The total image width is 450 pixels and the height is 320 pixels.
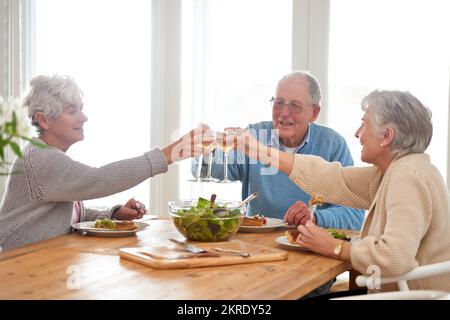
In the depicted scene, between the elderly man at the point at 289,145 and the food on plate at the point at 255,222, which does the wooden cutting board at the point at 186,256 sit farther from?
the elderly man at the point at 289,145

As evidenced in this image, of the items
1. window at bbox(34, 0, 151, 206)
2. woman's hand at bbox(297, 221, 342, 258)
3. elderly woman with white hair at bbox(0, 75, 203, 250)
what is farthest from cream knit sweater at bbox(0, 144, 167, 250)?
window at bbox(34, 0, 151, 206)

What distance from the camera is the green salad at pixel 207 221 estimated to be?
2.20m

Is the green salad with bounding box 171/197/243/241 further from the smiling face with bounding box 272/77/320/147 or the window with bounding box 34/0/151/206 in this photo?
the window with bounding box 34/0/151/206

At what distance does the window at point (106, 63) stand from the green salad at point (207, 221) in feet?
8.22

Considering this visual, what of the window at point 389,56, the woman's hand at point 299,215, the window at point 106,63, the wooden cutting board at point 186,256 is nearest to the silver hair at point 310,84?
the woman's hand at point 299,215

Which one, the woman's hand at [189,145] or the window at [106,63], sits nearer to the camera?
the woman's hand at [189,145]

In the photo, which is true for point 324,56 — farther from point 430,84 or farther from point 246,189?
point 246,189

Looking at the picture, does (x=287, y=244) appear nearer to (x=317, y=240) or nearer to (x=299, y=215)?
(x=317, y=240)

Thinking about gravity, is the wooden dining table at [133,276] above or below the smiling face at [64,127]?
below

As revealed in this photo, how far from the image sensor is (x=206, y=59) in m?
4.39

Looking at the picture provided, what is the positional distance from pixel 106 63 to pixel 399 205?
3.24 meters

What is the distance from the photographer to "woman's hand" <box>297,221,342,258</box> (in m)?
2.07

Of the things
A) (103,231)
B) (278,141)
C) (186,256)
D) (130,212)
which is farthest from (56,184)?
(278,141)
